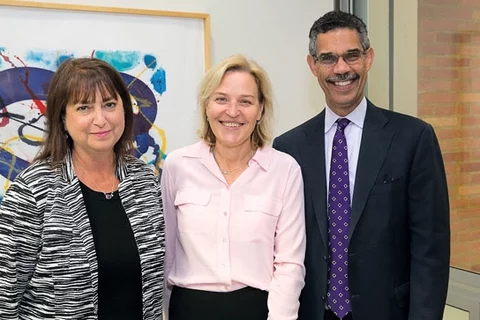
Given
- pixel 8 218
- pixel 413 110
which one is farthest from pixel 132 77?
pixel 413 110

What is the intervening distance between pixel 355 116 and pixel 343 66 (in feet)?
0.58

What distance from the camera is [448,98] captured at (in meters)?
2.55

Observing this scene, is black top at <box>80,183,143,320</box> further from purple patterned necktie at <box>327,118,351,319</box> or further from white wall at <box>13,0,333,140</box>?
white wall at <box>13,0,333,140</box>

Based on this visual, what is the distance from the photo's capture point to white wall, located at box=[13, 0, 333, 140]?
2.40 m

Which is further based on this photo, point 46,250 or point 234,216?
point 234,216

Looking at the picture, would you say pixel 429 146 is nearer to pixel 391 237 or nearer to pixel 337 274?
pixel 391 237

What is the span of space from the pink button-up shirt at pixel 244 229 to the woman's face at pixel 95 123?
305 millimetres

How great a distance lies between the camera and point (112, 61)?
214cm

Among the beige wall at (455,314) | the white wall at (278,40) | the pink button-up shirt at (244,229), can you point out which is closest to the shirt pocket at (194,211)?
the pink button-up shirt at (244,229)

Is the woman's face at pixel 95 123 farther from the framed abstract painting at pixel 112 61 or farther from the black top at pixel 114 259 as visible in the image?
the framed abstract painting at pixel 112 61

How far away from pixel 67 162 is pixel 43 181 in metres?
0.10

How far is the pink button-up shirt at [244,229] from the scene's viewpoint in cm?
158

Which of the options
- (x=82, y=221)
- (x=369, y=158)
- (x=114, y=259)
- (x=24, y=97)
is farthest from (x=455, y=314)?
(x=24, y=97)

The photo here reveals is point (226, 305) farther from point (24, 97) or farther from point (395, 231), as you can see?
point (24, 97)
